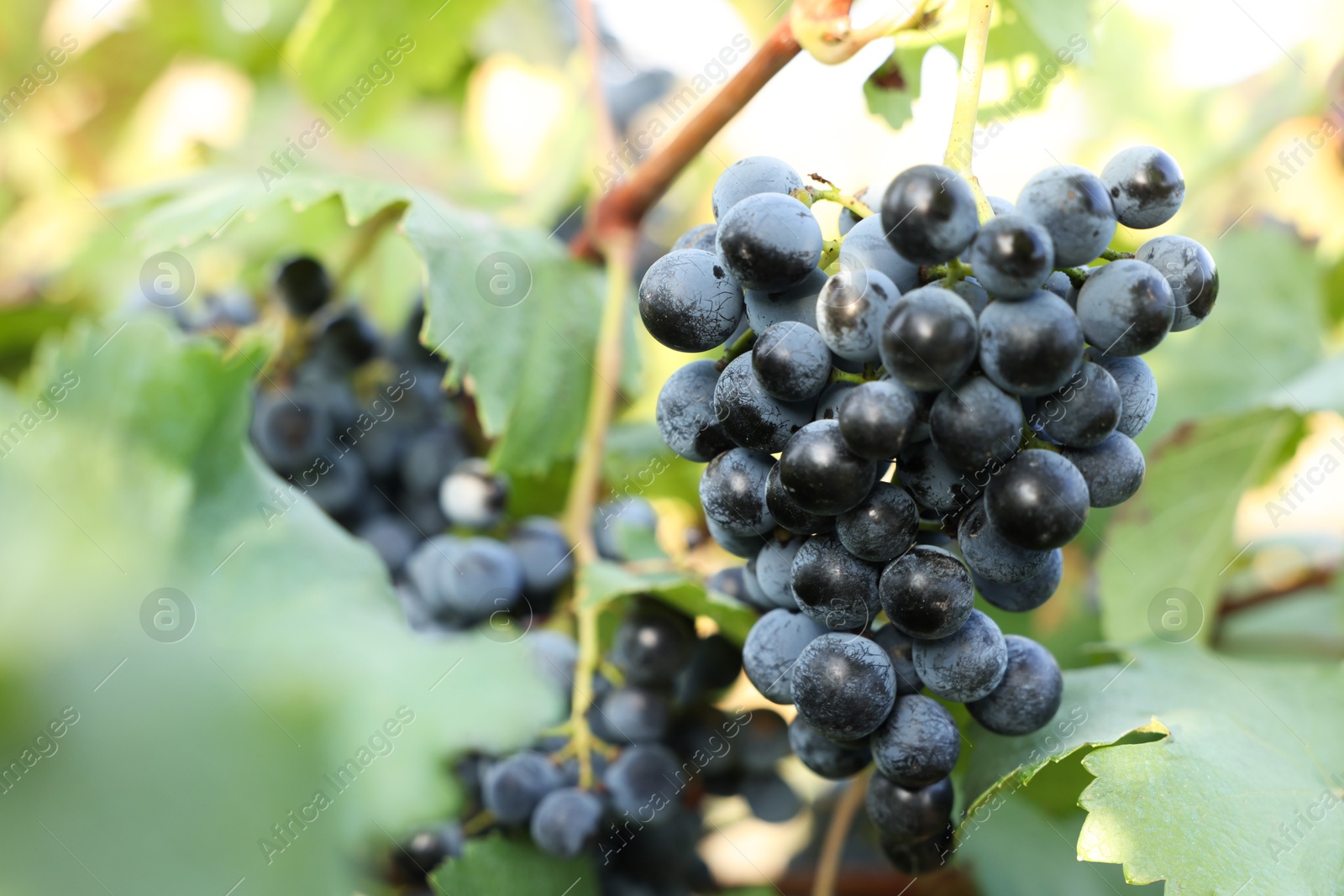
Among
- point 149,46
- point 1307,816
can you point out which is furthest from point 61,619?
point 149,46

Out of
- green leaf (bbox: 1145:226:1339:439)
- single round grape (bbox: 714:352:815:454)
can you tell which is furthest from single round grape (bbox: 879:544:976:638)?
green leaf (bbox: 1145:226:1339:439)

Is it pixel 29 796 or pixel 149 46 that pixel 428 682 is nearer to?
pixel 29 796

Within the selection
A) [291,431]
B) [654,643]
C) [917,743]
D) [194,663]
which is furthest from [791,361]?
[291,431]

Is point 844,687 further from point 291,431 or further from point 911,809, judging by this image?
point 291,431

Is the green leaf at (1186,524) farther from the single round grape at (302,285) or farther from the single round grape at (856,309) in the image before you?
the single round grape at (302,285)

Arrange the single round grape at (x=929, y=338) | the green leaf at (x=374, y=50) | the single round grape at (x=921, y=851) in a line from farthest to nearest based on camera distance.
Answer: the green leaf at (x=374, y=50)
the single round grape at (x=921, y=851)
the single round grape at (x=929, y=338)

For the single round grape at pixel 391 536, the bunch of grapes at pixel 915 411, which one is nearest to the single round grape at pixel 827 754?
the bunch of grapes at pixel 915 411
